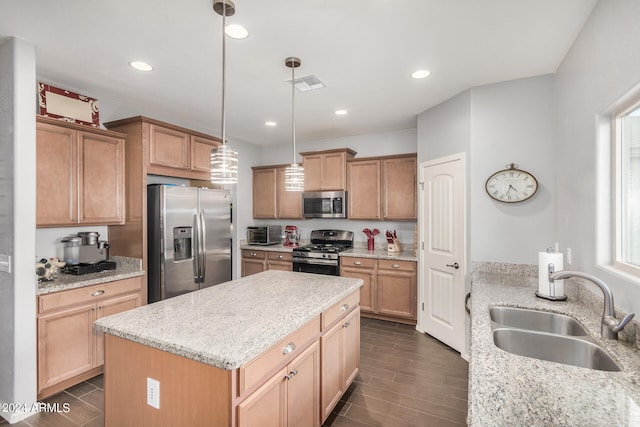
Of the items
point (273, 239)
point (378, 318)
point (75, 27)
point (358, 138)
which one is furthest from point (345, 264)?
point (75, 27)

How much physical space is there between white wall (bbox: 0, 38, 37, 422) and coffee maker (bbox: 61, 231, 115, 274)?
0.59m

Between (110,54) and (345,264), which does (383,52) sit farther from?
(345,264)

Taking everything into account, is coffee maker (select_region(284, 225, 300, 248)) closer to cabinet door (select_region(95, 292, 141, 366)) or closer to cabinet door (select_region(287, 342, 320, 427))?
cabinet door (select_region(95, 292, 141, 366))

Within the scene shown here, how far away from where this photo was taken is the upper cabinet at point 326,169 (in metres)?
4.70

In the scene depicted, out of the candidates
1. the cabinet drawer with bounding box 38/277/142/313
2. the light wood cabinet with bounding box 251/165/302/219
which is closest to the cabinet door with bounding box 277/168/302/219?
the light wood cabinet with bounding box 251/165/302/219

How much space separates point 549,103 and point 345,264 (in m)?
2.91

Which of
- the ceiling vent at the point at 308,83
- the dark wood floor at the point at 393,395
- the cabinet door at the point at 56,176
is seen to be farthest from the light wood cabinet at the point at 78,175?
the ceiling vent at the point at 308,83

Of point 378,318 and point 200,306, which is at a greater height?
point 200,306

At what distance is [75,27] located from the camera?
200 centimetres

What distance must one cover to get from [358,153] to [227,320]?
389cm

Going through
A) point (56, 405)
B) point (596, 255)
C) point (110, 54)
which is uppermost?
point (110, 54)

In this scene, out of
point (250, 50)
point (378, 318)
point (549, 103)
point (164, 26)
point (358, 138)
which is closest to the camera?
point (164, 26)

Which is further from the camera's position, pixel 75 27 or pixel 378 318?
pixel 378 318

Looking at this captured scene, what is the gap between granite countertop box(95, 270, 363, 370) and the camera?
1.30m
